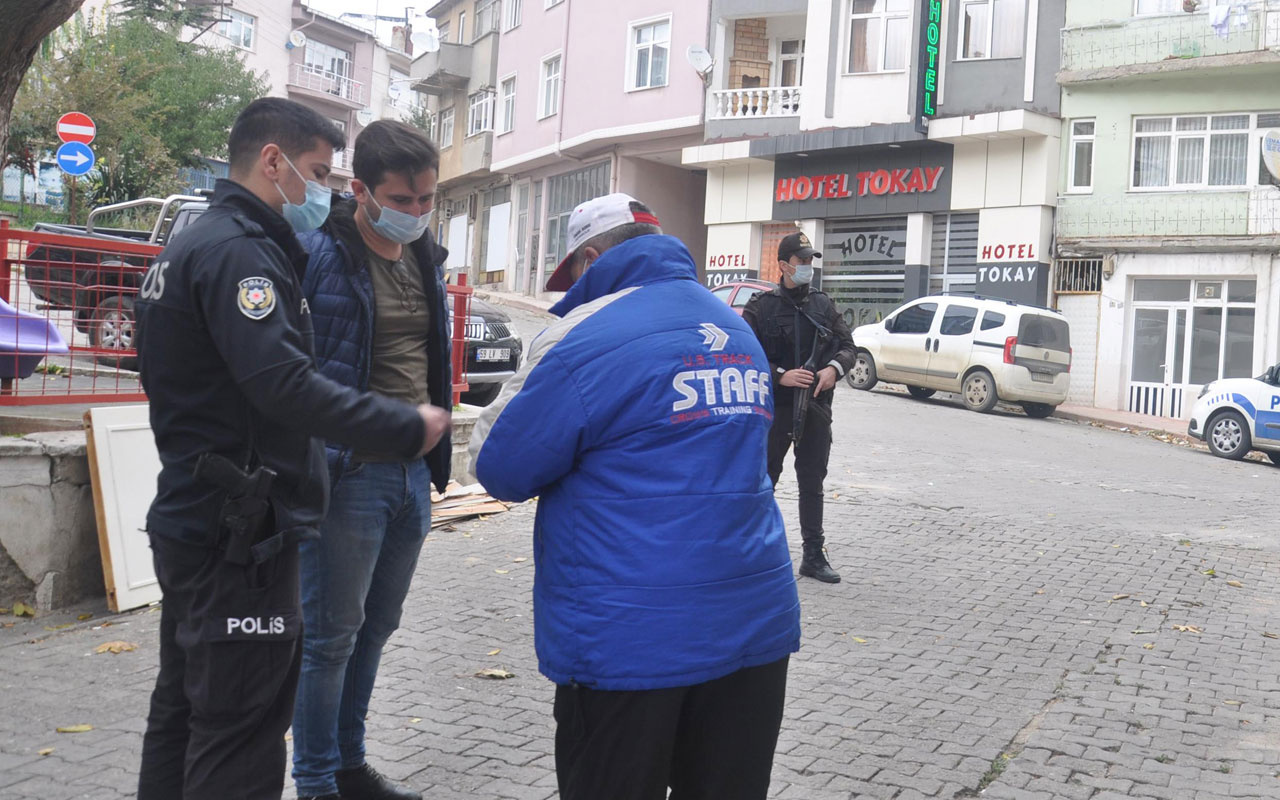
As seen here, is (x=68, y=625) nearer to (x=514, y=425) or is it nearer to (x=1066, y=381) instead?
(x=514, y=425)

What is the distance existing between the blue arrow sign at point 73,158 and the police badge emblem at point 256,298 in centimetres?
1783

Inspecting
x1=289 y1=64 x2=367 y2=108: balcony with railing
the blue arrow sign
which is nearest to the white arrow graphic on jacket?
the blue arrow sign

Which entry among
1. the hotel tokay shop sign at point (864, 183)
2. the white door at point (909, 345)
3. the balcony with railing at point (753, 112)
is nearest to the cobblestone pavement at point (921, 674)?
the white door at point (909, 345)

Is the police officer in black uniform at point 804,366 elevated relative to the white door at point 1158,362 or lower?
lower

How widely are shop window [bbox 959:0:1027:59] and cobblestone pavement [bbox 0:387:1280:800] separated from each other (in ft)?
60.2

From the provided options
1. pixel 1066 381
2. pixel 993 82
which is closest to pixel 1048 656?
pixel 1066 381

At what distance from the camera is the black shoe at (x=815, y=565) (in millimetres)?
7415

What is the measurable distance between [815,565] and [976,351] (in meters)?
14.4

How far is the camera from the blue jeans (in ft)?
11.6

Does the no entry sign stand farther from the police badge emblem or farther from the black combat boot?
the police badge emblem

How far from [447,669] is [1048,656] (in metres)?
2.92

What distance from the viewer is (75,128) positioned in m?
18.8

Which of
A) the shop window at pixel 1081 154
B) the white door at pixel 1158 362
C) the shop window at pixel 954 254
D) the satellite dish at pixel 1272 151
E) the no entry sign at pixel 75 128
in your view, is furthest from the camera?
the shop window at pixel 954 254

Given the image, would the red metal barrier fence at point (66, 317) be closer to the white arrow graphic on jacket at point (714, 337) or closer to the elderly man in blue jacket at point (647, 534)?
the elderly man in blue jacket at point (647, 534)
